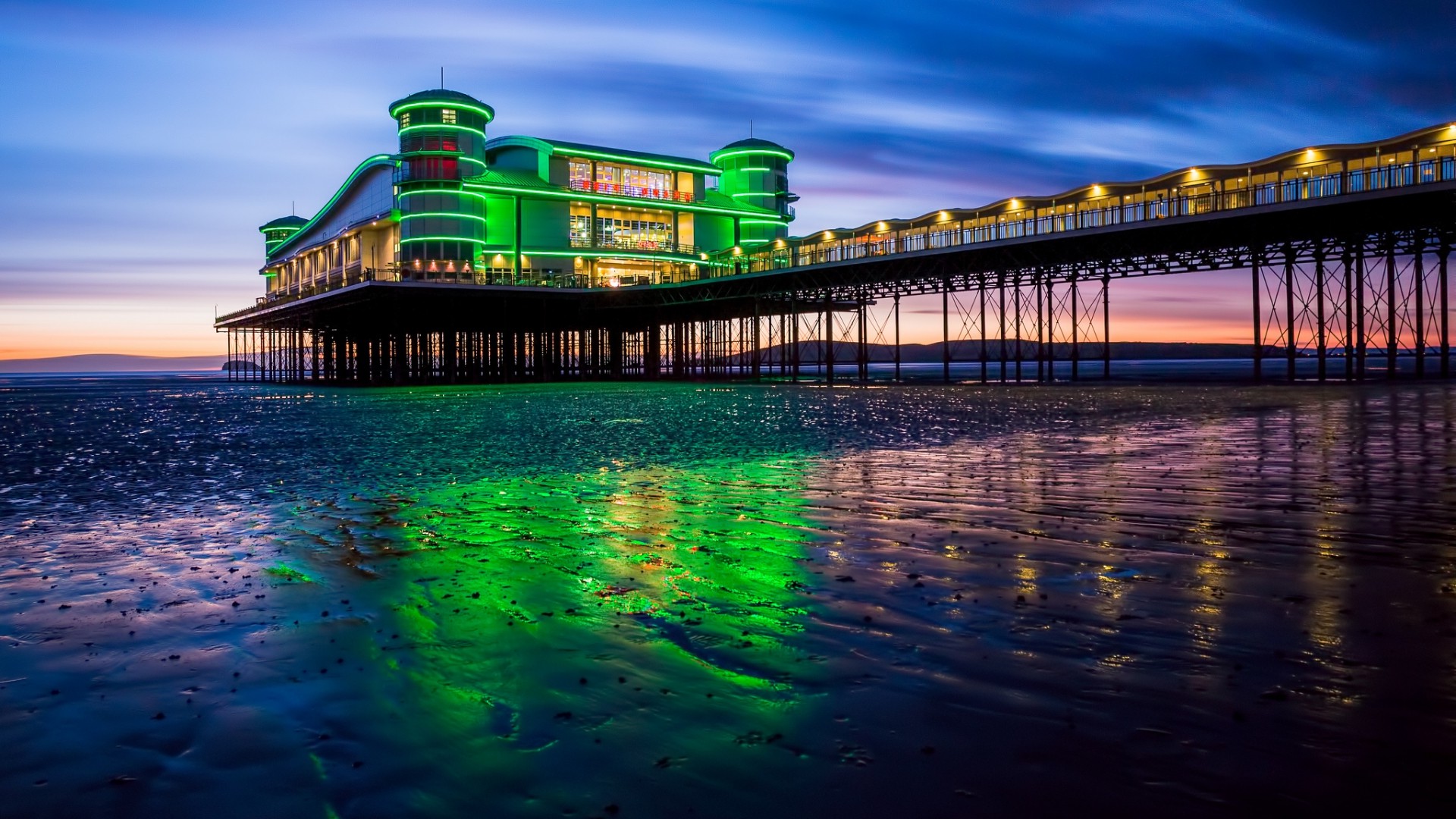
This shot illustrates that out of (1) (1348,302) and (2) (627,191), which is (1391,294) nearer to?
(1) (1348,302)

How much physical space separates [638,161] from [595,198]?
598 cm

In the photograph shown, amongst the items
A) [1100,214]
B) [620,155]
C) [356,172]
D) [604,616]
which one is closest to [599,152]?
[620,155]

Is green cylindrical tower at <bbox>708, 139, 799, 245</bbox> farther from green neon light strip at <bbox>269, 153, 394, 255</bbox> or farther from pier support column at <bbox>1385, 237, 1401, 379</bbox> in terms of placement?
pier support column at <bbox>1385, 237, 1401, 379</bbox>

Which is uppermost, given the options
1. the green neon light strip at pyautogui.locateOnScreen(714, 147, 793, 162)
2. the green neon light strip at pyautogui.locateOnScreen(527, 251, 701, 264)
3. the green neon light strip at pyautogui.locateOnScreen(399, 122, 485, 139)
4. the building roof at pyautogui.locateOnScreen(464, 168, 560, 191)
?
the green neon light strip at pyautogui.locateOnScreen(714, 147, 793, 162)

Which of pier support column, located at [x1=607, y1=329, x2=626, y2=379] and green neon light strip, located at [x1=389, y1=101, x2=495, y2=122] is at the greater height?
green neon light strip, located at [x1=389, y1=101, x2=495, y2=122]

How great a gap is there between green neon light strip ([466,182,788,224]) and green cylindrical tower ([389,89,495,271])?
195 cm

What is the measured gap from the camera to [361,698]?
15.9ft

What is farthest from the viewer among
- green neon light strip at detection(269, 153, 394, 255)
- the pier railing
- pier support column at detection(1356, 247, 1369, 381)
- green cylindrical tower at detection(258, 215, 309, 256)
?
green cylindrical tower at detection(258, 215, 309, 256)

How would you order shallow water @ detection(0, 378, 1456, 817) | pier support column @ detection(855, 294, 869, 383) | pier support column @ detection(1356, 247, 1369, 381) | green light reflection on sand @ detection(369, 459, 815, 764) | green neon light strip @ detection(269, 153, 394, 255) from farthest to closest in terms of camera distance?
1. green neon light strip @ detection(269, 153, 394, 255)
2. pier support column @ detection(855, 294, 869, 383)
3. pier support column @ detection(1356, 247, 1369, 381)
4. green light reflection on sand @ detection(369, 459, 815, 764)
5. shallow water @ detection(0, 378, 1456, 817)

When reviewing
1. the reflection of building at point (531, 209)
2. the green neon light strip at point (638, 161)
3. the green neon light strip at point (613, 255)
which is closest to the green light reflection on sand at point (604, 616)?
the reflection of building at point (531, 209)

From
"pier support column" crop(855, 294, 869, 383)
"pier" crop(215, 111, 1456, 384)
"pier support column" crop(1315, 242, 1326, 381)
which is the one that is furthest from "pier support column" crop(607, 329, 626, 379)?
"pier support column" crop(1315, 242, 1326, 381)

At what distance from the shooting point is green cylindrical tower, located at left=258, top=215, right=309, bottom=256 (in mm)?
122438

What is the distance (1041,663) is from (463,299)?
219 feet

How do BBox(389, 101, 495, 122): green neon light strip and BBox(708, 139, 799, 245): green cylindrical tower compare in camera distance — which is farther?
BBox(708, 139, 799, 245): green cylindrical tower
